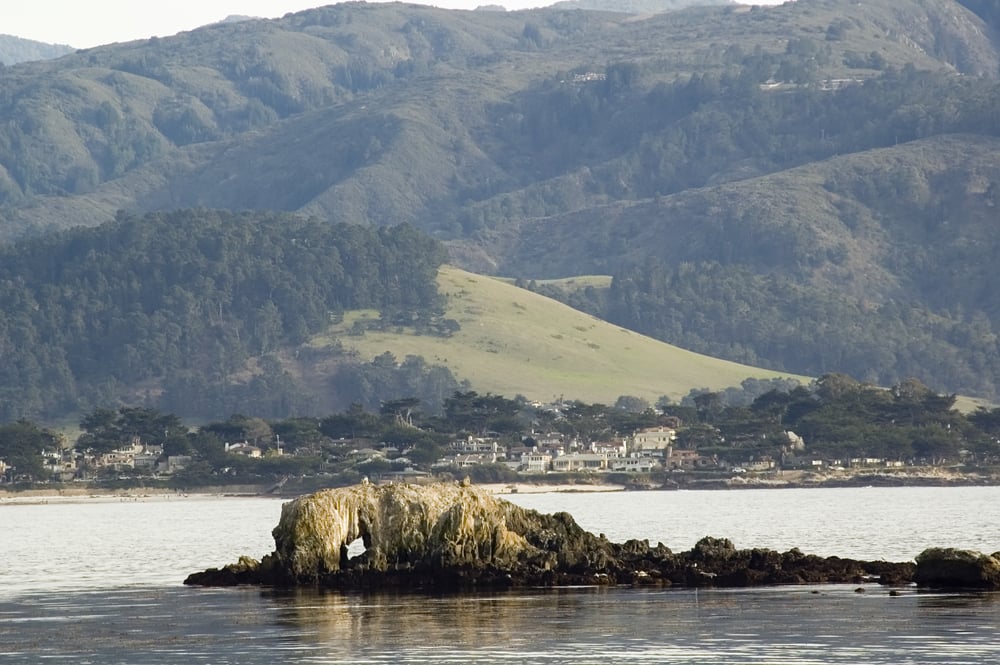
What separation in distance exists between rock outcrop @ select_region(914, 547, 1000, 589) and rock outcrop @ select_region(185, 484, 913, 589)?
2038 millimetres

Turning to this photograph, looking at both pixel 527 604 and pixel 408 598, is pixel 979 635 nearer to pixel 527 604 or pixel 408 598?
pixel 527 604

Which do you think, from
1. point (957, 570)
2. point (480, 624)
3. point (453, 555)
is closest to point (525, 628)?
point (480, 624)

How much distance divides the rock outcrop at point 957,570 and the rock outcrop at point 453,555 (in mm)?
2038

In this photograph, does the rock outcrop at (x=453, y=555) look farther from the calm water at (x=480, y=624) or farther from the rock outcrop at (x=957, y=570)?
the calm water at (x=480, y=624)

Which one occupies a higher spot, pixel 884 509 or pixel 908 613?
pixel 884 509

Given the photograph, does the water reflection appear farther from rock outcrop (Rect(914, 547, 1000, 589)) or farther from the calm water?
rock outcrop (Rect(914, 547, 1000, 589))

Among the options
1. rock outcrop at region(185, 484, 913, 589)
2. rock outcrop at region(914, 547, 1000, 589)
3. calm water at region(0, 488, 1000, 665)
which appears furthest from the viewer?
rock outcrop at region(185, 484, 913, 589)

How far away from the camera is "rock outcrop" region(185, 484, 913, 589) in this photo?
227ft

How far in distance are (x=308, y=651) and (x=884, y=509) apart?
110 meters

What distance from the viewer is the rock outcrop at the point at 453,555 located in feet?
227

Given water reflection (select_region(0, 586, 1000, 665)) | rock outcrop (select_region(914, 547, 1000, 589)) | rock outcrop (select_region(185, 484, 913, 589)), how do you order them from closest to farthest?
water reflection (select_region(0, 586, 1000, 665))
rock outcrop (select_region(914, 547, 1000, 589))
rock outcrop (select_region(185, 484, 913, 589))

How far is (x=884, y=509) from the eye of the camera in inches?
6166

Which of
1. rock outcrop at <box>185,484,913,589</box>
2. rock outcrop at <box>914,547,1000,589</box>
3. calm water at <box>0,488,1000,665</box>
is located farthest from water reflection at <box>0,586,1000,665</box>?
rock outcrop at <box>185,484,913,589</box>

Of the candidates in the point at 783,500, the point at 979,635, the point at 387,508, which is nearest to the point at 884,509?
the point at 783,500
